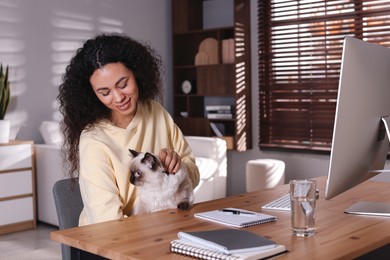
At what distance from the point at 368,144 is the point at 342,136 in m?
0.21

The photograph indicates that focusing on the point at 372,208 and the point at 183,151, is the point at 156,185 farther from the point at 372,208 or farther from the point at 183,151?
the point at 372,208

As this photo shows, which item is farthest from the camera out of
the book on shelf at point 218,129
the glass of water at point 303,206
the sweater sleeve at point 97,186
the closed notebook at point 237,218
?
the book on shelf at point 218,129

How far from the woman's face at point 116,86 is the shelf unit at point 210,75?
3852mm

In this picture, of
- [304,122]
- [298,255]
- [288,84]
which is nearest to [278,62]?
[288,84]

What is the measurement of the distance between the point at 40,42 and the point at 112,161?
3714 mm

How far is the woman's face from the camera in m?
1.95

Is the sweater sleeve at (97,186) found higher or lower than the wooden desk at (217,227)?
higher

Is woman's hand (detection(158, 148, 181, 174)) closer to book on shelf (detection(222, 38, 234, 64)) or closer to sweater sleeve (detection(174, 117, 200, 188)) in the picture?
sweater sleeve (detection(174, 117, 200, 188))

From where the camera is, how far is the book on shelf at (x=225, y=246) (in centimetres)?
125

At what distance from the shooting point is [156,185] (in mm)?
1758

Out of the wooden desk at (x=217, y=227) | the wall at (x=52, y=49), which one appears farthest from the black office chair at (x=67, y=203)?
the wall at (x=52, y=49)

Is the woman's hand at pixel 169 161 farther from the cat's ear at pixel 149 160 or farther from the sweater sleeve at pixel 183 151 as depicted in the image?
the sweater sleeve at pixel 183 151

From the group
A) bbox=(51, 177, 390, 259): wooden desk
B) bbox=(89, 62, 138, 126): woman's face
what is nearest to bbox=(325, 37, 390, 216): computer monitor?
bbox=(51, 177, 390, 259): wooden desk

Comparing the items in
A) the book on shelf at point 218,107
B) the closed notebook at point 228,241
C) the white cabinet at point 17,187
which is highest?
the book on shelf at point 218,107
